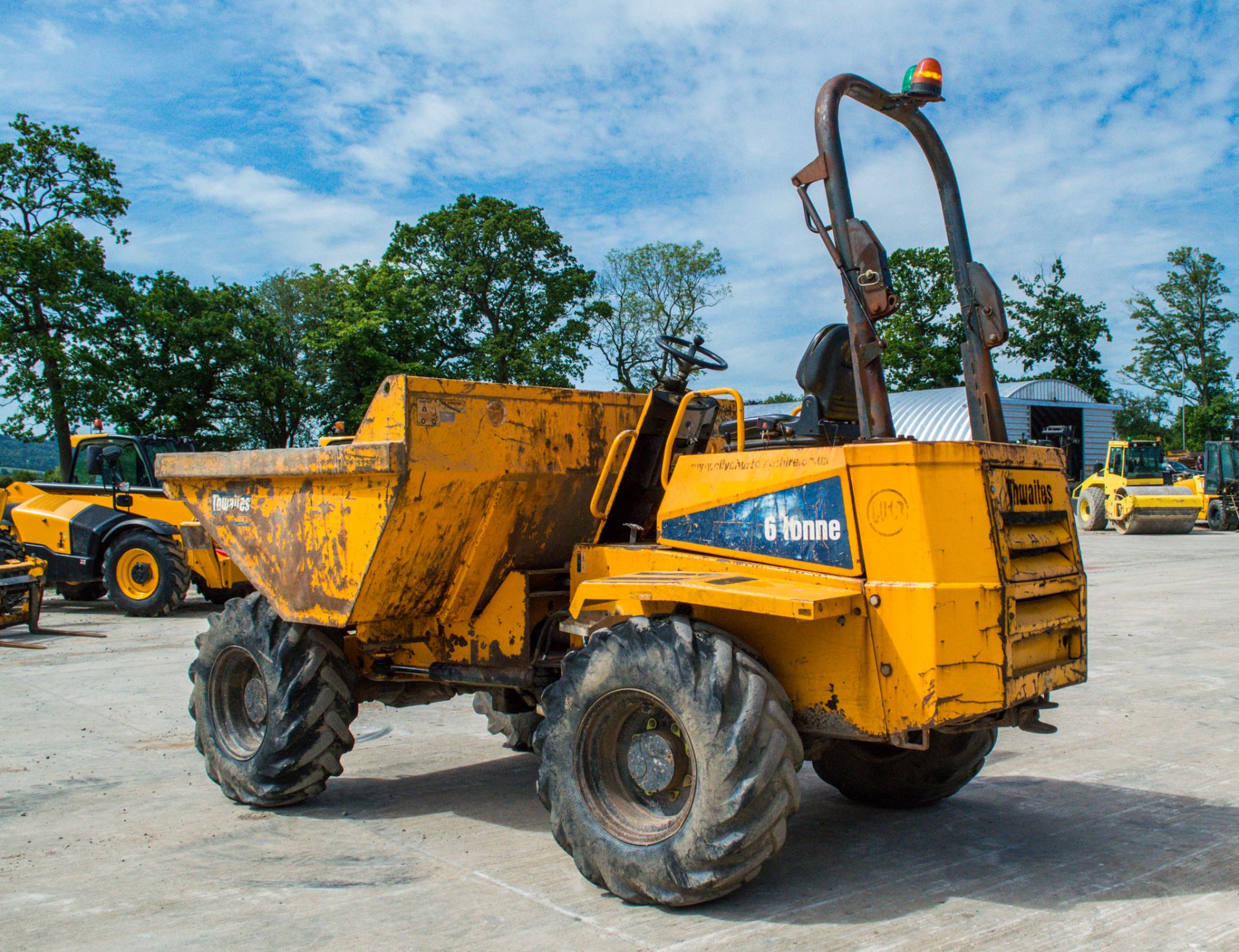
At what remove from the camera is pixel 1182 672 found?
8.61 metres

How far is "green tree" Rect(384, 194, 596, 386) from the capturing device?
40156mm

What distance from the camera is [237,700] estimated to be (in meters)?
5.78

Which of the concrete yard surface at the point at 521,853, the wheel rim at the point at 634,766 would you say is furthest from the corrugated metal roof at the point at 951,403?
the wheel rim at the point at 634,766

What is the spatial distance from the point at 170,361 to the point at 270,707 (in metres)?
30.5

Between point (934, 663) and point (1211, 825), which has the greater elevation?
point (934, 663)

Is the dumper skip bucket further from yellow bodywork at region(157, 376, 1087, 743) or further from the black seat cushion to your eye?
the black seat cushion

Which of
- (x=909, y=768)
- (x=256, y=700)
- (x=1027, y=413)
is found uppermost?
(x=1027, y=413)

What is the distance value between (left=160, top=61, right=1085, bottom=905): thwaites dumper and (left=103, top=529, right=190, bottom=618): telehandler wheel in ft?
25.3

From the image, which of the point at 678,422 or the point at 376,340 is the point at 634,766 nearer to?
the point at 678,422

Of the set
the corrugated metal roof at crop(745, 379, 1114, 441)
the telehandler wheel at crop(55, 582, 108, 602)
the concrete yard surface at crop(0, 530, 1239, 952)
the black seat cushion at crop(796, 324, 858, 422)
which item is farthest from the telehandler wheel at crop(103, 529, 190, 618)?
the corrugated metal roof at crop(745, 379, 1114, 441)

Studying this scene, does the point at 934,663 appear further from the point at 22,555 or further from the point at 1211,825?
the point at 22,555

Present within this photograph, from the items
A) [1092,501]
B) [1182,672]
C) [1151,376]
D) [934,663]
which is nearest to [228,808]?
[934,663]

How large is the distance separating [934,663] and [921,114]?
7.73ft

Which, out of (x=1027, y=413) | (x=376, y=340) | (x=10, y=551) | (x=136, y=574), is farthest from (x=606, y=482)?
(x=1027, y=413)
